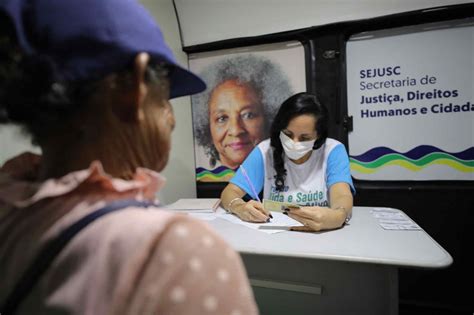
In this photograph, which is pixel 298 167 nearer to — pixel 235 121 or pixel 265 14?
pixel 235 121

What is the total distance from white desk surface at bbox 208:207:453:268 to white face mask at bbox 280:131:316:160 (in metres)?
0.46

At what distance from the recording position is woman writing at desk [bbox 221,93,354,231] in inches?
56.3

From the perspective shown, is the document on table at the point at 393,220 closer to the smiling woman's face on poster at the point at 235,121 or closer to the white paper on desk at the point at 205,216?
the white paper on desk at the point at 205,216

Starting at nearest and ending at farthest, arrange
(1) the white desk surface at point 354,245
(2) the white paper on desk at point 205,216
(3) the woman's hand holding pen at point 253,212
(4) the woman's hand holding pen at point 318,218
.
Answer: (1) the white desk surface at point 354,245 < (4) the woman's hand holding pen at point 318,218 < (3) the woman's hand holding pen at point 253,212 < (2) the white paper on desk at point 205,216

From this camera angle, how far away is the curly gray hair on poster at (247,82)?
2.13m

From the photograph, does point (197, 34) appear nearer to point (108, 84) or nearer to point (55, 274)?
point (108, 84)

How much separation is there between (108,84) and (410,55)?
2101 mm

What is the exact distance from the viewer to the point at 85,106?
1.15ft

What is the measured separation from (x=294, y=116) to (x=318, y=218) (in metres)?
0.62

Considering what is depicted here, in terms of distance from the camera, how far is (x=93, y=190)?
0.34m

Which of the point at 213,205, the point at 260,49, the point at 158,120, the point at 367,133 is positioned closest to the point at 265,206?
the point at 213,205

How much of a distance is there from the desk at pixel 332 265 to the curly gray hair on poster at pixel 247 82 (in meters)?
1.26

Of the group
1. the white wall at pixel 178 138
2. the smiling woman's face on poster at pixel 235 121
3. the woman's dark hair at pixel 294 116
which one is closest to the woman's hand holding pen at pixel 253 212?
the woman's dark hair at pixel 294 116

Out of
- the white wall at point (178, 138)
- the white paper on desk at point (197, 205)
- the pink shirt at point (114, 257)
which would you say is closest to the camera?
the pink shirt at point (114, 257)
